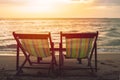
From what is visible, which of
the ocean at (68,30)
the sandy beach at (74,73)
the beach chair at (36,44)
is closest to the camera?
the sandy beach at (74,73)

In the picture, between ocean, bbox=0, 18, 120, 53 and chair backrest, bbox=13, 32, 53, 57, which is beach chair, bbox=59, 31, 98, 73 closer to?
chair backrest, bbox=13, 32, 53, 57

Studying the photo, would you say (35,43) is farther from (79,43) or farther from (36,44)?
(79,43)

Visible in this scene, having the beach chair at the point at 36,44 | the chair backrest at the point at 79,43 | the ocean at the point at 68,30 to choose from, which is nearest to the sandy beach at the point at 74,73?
the beach chair at the point at 36,44

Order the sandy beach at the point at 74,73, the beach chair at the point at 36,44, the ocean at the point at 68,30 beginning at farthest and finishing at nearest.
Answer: the ocean at the point at 68,30, the beach chair at the point at 36,44, the sandy beach at the point at 74,73

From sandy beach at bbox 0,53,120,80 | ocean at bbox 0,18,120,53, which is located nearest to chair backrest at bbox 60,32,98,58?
sandy beach at bbox 0,53,120,80

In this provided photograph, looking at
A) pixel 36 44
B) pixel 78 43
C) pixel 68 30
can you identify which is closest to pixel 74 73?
pixel 78 43

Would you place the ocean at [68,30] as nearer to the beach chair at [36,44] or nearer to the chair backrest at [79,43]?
the beach chair at [36,44]

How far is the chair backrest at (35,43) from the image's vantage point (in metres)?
5.38

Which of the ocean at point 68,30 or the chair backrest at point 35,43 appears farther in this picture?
the ocean at point 68,30

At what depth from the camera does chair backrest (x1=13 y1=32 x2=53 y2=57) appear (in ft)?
17.7

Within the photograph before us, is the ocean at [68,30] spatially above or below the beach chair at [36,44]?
below

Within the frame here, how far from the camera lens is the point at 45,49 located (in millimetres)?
5539

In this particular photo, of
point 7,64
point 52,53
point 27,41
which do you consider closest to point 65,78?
point 52,53

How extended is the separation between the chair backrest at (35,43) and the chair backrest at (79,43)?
0.99 ft
